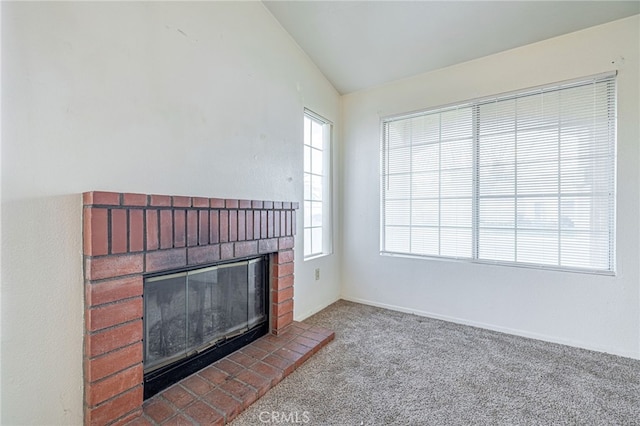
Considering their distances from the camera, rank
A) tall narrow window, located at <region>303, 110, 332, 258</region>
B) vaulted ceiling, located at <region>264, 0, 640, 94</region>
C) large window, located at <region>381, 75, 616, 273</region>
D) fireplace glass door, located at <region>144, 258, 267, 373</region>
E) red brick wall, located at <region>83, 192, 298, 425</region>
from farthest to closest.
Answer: tall narrow window, located at <region>303, 110, 332, 258</region>, large window, located at <region>381, 75, 616, 273</region>, vaulted ceiling, located at <region>264, 0, 640, 94</region>, fireplace glass door, located at <region>144, 258, 267, 373</region>, red brick wall, located at <region>83, 192, 298, 425</region>

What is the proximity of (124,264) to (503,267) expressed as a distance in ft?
9.13

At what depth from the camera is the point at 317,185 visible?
10.3 ft

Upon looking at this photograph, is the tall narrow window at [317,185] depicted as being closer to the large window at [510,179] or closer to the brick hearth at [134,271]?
the large window at [510,179]

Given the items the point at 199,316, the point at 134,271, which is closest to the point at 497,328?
the point at 199,316

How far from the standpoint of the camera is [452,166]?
2783 mm

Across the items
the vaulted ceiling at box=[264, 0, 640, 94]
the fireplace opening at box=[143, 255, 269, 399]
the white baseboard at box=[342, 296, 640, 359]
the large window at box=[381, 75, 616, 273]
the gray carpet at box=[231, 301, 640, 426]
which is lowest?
Result: the gray carpet at box=[231, 301, 640, 426]

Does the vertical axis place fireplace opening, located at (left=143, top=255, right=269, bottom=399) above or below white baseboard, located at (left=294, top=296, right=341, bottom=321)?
above

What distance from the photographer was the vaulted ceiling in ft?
6.86

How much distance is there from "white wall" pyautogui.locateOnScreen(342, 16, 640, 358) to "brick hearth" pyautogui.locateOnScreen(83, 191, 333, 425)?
1497 mm

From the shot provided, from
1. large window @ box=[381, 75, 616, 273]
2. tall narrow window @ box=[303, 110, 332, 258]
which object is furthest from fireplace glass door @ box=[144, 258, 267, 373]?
large window @ box=[381, 75, 616, 273]

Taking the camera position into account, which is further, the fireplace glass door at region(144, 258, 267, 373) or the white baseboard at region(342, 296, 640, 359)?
the white baseboard at region(342, 296, 640, 359)

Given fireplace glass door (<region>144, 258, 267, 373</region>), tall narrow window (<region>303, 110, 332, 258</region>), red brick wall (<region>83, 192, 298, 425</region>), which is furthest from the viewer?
tall narrow window (<region>303, 110, 332, 258</region>)

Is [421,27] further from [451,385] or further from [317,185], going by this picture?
[451,385]

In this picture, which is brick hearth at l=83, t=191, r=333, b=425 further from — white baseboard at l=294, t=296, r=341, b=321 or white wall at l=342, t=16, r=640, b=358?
white wall at l=342, t=16, r=640, b=358
